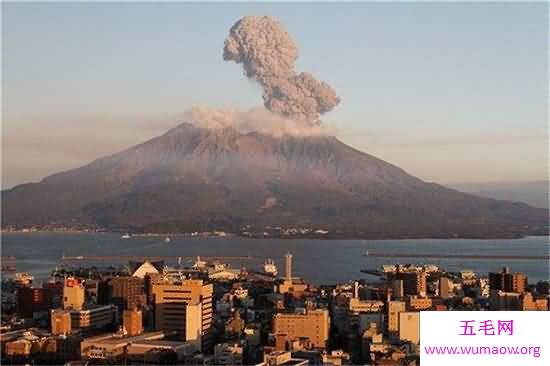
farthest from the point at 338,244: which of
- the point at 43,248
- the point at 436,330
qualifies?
the point at 436,330

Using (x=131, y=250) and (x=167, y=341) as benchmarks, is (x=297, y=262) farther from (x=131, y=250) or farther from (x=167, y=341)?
(x=167, y=341)

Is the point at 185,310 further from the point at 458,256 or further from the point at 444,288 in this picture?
the point at 458,256

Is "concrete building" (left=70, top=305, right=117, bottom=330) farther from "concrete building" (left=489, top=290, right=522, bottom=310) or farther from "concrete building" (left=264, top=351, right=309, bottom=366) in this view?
"concrete building" (left=489, top=290, right=522, bottom=310)

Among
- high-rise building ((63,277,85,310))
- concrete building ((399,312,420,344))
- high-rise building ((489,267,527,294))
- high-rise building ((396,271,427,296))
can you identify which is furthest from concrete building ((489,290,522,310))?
high-rise building ((63,277,85,310))

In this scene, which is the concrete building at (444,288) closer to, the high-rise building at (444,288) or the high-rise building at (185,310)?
the high-rise building at (444,288)

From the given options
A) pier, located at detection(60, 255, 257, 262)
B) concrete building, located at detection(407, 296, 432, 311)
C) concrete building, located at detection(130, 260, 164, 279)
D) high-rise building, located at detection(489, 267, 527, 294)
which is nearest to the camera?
concrete building, located at detection(407, 296, 432, 311)

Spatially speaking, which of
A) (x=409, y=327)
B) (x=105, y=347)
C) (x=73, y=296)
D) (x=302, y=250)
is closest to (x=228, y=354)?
(x=105, y=347)

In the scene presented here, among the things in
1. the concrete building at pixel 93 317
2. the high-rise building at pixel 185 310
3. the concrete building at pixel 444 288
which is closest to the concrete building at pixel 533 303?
the concrete building at pixel 444 288
